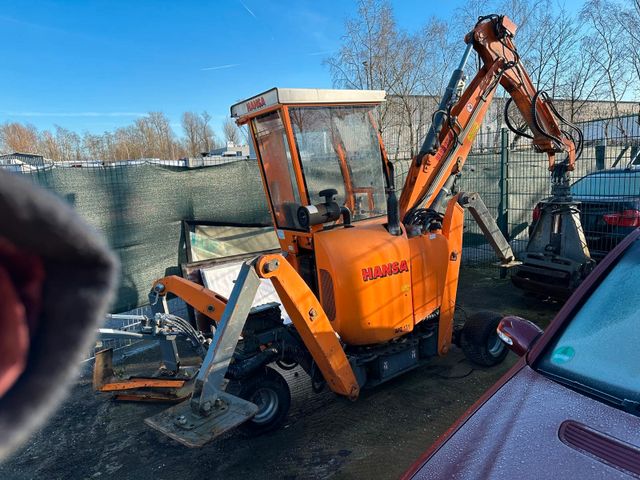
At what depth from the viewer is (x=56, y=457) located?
11.7 feet

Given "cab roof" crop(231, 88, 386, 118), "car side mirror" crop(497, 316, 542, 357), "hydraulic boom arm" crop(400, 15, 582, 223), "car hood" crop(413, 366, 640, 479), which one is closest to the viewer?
"car hood" crop(413, 366, 640, 479)

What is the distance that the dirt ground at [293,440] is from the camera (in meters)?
3.19

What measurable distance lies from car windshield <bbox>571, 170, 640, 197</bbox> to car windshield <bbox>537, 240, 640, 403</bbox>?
492 cm

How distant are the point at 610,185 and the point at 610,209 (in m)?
0.53

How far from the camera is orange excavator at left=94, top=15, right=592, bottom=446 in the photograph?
3.12m

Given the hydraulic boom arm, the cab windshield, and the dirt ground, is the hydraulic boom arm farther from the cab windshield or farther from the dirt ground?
the dirt ground

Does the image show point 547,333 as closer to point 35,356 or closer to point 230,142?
point 35,356

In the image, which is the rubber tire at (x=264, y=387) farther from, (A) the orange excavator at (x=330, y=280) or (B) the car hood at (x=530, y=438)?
(B) the car hood at (x=530, y=438)

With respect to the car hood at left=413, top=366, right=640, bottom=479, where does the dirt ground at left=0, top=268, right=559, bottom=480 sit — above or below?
below

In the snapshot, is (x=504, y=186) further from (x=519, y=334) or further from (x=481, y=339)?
(x=519, y=334)

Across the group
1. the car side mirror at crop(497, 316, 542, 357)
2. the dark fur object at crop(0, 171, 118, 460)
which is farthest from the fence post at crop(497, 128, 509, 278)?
the dark fur object at crop(0, 171, 118, 460)

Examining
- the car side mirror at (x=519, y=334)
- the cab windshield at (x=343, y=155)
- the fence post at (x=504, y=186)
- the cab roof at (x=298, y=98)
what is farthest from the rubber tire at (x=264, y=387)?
the fence post at (x=504, y=186)

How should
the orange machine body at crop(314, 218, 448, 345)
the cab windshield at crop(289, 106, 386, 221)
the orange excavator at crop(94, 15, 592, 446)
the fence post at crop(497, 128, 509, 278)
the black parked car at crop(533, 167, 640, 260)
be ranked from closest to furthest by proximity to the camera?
the orange excavator at crop(94, 15, 592, 446)
the orange machine body at crop(314, 218, 448, 345)
the cab windshield at crop(289, 106, 386, 221)
the black parked car at crop(533, 167, 640, 260)
the fence post at crop(497, 128, 509, 278)

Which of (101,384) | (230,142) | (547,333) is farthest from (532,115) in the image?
(230,142)
